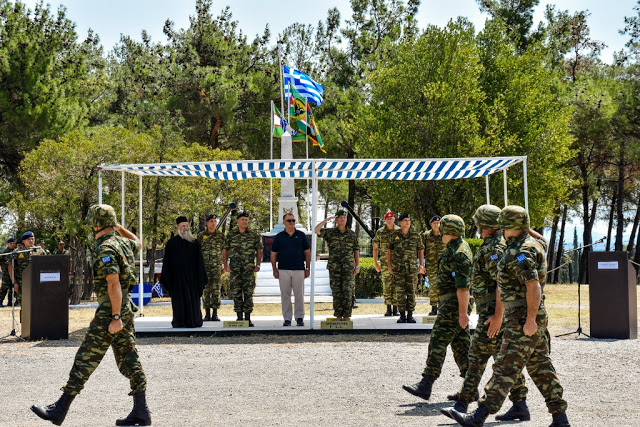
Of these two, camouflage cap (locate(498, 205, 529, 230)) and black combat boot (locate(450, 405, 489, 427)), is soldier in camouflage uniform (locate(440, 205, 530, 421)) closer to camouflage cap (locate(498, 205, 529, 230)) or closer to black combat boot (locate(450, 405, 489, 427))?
camouflage cap (locate(498, 205, 529, 230))

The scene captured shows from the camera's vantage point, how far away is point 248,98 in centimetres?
3419

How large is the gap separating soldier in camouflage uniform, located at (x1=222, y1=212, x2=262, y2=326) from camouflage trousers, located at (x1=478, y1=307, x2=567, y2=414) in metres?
7.09

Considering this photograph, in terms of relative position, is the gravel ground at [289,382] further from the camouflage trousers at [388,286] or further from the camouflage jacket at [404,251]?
the camouflage trousers at [388,286]

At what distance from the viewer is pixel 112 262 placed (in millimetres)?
5977

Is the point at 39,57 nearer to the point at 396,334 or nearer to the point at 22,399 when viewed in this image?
the point at 396,334

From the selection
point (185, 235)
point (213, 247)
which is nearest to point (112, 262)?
point (185, 235)

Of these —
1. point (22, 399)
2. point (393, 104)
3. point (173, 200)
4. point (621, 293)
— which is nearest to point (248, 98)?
point (393, 104)

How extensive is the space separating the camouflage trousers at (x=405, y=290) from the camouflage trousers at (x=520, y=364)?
6886 mm

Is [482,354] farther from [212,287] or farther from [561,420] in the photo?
[212,287]

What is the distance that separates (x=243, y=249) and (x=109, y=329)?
21.3ft

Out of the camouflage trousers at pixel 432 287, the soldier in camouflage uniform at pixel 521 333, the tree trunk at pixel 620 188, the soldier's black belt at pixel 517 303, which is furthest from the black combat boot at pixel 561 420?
the tree trunk at pixel 620 188

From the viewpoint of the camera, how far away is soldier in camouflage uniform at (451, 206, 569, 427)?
18.1ft

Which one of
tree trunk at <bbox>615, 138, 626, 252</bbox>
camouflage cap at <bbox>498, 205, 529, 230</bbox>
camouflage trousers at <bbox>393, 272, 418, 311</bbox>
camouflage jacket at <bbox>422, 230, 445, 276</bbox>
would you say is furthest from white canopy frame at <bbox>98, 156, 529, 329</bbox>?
tree trunk at <bbox>615, 138, 626, 252</bbox>

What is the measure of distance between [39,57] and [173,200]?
861 centimetres
